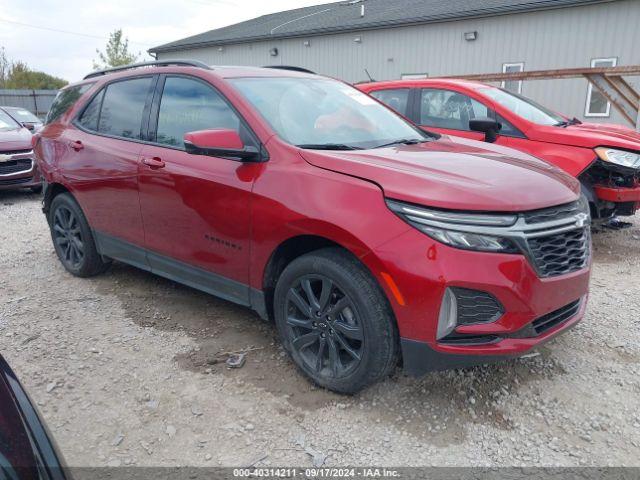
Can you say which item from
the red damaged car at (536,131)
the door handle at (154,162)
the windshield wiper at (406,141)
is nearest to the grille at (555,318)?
the windshield wiper at (406,141)

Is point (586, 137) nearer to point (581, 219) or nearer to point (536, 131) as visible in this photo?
point (536, 131)

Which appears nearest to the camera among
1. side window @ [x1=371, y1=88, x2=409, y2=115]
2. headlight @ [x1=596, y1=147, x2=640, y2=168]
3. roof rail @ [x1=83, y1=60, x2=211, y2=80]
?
roof rail @ [x1=83, y1=60, x2=211, y2=80]

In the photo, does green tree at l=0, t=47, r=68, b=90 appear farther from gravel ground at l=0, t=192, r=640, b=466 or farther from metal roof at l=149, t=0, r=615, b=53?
gravel ground at l=0, t=192, r=640, b=466

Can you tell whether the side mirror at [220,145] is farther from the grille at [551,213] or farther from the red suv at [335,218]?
the grille at [551,213]

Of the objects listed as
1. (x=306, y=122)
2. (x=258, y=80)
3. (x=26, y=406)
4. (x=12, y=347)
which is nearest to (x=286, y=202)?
(x=306, y=122)

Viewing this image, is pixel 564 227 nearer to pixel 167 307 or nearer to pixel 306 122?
pixel 306 122

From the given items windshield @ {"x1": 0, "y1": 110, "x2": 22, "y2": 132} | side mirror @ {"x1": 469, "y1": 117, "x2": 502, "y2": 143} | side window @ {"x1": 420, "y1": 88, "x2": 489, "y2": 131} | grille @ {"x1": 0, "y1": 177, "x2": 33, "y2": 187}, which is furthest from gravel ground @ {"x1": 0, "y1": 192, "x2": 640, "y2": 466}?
windshield @ {"x1": 0, "y1": 110, "x2": 22, "y2": 132}

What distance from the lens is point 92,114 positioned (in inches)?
169

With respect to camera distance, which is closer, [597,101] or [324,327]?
[324,327]

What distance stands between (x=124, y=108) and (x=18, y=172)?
216 inches

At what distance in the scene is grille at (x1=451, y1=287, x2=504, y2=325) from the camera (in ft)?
7.49

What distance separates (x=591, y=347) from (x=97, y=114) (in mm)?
4109

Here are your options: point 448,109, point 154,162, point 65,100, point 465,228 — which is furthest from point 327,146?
point 448,109

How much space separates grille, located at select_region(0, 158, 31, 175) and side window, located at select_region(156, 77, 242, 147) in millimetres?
5997
